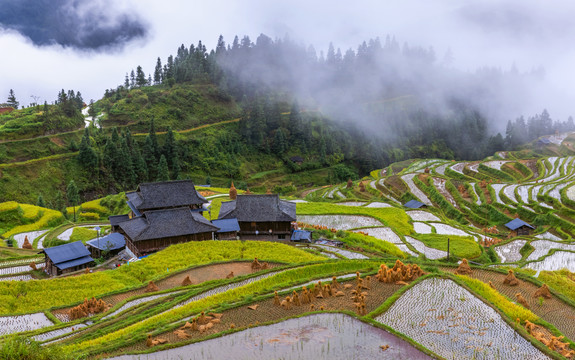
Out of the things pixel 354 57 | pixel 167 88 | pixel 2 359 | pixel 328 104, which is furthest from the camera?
pixel 354 57

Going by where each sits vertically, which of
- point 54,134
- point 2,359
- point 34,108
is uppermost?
point 34,108

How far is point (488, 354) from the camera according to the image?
601 inches

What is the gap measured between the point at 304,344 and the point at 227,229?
27.1 metres

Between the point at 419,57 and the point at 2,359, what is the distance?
207m

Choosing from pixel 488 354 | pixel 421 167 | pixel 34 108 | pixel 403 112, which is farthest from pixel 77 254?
pixel 403 112

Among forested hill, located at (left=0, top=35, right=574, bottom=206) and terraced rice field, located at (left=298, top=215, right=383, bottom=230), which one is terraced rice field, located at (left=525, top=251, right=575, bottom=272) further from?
forested hill, located at (left=0, top=35, right=574, bottom=206)

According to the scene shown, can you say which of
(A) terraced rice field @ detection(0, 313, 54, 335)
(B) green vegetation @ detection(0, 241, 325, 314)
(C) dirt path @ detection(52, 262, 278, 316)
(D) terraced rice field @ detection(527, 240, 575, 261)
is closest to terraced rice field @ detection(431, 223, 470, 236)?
(D) terraced rice field @ detection(527, 240, 575, 261)

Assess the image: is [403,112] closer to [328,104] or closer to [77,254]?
[328,104]

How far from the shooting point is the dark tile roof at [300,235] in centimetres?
4387

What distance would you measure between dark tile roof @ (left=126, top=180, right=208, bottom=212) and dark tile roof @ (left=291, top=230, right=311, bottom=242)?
37.2ft

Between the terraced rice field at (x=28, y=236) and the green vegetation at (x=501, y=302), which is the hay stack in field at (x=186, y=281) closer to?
the green vegetation at (x=501, y=302)

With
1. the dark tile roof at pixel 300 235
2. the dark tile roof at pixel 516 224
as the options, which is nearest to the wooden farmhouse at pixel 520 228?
the dark tile roof at pixel 516 224

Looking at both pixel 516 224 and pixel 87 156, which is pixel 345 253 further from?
pixel 87 156

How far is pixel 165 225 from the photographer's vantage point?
1515 inches
